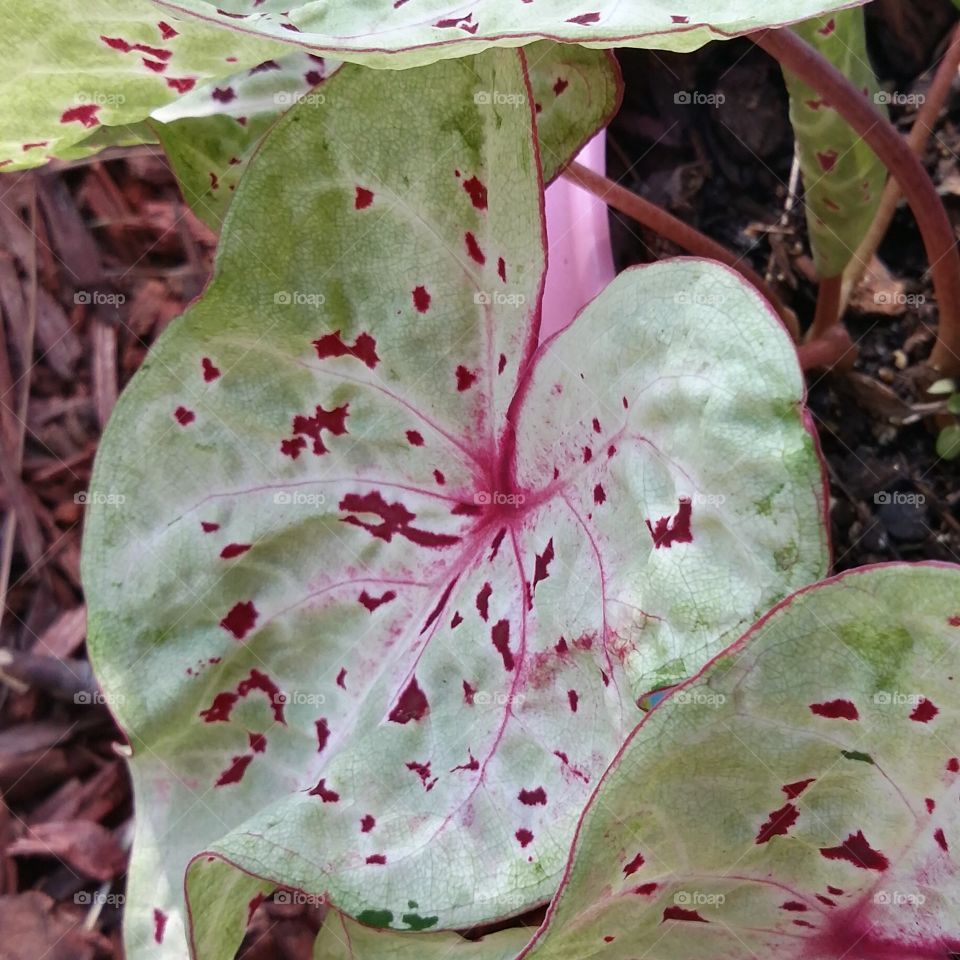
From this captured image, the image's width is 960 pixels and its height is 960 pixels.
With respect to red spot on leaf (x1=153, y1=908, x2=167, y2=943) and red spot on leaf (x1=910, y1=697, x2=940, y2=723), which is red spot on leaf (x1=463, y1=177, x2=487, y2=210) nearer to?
red spot on leaf (x1=910, y1=697, x2=940, y2=723)

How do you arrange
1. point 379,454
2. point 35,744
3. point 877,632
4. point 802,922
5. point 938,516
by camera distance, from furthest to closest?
1. point 35,744
2. point 938,516
3. point 379,454
4. point 802,922
5. point 877,632

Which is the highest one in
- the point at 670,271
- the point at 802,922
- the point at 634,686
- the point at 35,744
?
the point at 670,271

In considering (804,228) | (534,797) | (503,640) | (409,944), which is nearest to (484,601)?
(503,640)

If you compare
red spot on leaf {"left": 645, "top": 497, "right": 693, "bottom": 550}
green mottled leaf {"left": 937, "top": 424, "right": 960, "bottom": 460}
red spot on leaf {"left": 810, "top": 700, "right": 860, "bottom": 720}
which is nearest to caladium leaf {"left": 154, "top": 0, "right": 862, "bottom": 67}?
red spot on leaf {"left": 645, "top": 497, "right": 693, "bottom": 550}

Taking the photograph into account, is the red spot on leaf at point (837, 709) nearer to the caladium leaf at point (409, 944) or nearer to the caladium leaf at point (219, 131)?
the caladium leaf at point (409, 944)

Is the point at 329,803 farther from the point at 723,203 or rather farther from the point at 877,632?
the point at 723,203

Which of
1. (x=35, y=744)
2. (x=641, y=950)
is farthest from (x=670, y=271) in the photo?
(x=35, y=744)

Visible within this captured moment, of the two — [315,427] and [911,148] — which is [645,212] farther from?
[315,427]
